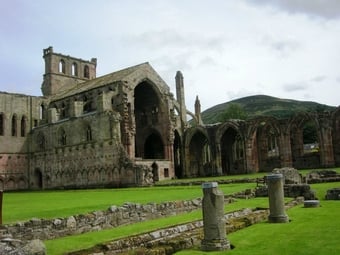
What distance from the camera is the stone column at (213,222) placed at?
31.5 feet

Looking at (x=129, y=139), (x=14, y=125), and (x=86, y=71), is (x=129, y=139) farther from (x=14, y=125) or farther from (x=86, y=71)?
(x=86, y=71)

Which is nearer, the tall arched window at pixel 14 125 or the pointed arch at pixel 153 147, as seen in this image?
the tall arched window at pixel 14 125

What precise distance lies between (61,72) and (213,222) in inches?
2319

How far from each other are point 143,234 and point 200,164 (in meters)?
44.1

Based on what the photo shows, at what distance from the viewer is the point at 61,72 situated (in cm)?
6475

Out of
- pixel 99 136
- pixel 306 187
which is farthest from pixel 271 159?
pixel 306 187

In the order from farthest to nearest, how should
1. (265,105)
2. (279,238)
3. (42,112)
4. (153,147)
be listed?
(265,105), (42,112), (153,147), (279,238)

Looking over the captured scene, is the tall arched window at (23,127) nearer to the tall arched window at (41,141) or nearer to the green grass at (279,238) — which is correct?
the tall arched window at (41,141)

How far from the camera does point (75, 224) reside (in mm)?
12781

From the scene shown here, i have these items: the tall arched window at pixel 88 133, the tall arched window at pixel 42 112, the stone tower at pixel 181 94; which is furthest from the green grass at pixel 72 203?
the tall arched window at pixel 42 112

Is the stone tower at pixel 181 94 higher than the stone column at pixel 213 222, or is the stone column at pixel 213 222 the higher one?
the stone tower at pixel 181 94

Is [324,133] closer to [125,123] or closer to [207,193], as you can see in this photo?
[125,123]

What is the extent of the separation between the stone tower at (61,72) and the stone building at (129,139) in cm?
73

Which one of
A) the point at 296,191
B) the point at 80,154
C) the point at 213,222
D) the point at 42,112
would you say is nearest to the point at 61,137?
the point at 80,154
